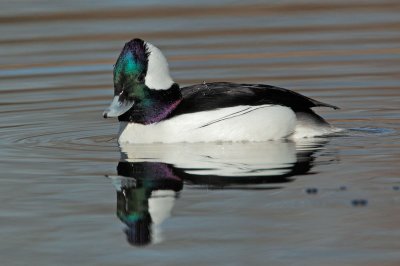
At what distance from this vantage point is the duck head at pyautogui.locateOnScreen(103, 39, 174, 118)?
35.3 feet

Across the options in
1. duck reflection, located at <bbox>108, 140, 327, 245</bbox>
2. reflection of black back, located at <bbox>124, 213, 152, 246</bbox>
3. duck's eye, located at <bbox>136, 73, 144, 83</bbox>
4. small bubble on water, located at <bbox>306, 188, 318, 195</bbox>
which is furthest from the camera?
duck's eye, located at <bbox>136, 73, 144, 83</bbox>

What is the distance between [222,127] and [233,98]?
0.91 feet

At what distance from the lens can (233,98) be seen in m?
10.8

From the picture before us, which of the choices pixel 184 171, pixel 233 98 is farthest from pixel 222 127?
pixel 184 171

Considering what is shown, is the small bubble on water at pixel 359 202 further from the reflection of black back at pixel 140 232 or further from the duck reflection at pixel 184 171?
the reflection of black back at pixel 140 232

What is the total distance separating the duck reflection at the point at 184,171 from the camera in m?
8.29

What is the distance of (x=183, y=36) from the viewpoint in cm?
1764

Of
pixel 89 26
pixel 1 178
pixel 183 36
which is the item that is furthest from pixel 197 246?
pixel 89 26

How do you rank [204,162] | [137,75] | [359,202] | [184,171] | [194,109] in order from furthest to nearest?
[137,75] → [194,109] → [204,162] → [184,171] → [359,202]

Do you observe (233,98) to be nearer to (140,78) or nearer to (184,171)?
(140,78)

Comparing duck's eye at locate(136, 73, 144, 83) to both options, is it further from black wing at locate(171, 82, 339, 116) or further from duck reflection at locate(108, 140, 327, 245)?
duck reflection at locate(108, 140, 327, 245)

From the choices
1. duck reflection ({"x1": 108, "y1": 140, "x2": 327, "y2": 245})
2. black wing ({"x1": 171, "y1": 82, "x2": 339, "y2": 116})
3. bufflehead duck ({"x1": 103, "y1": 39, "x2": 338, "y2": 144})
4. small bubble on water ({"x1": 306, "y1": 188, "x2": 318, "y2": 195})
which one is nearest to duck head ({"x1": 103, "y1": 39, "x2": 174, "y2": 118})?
bufflehead duck ({"x1": 103, "y1": 39, "x2": 338, "y2": 144})

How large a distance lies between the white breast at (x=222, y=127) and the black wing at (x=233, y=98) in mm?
→ 53

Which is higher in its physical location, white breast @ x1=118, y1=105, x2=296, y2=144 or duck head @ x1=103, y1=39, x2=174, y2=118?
duck head @ x1=103, y1=39, x2=174, y2=118
